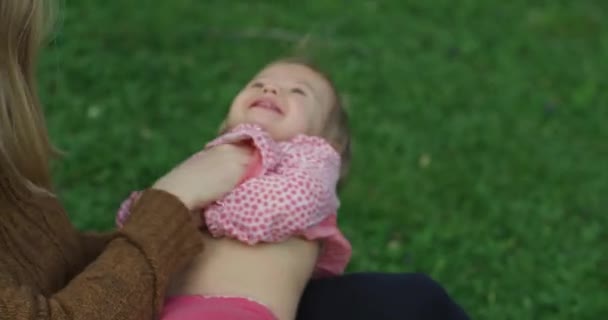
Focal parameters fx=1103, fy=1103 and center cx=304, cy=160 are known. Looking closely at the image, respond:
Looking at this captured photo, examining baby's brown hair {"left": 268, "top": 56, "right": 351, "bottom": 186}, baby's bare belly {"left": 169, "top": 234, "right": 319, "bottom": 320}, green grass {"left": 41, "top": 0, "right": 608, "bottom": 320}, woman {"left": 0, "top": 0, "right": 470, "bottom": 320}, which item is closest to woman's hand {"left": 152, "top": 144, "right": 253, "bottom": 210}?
woman {"left": 0, "top": 0, "right": 470, "bottom": 320}

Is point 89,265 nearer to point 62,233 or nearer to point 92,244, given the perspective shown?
point 62,233

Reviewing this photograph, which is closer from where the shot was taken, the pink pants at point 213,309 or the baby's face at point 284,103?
the pink pants at point 213,309

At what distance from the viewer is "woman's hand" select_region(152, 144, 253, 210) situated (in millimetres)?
2168

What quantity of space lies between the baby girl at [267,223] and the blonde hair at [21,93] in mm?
344

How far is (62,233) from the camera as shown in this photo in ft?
7.04

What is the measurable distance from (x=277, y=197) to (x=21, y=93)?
0.63 m

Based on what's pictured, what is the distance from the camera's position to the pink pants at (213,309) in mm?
2109

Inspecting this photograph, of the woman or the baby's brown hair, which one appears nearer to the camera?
the woman

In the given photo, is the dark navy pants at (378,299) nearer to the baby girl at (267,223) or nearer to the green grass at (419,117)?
the baby girl at (267,223)

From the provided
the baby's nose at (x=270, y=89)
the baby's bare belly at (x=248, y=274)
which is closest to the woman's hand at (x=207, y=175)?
the baby's bare belly at (x=248, y=274)

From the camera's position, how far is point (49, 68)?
4.90 metres

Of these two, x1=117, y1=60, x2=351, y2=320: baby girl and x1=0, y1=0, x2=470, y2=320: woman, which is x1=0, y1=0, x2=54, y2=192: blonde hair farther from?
x1=117, y1=60, x2=351, y2=320: baby girl

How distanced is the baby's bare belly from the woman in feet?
0.39

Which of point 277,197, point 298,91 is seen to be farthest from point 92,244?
point 298,91
